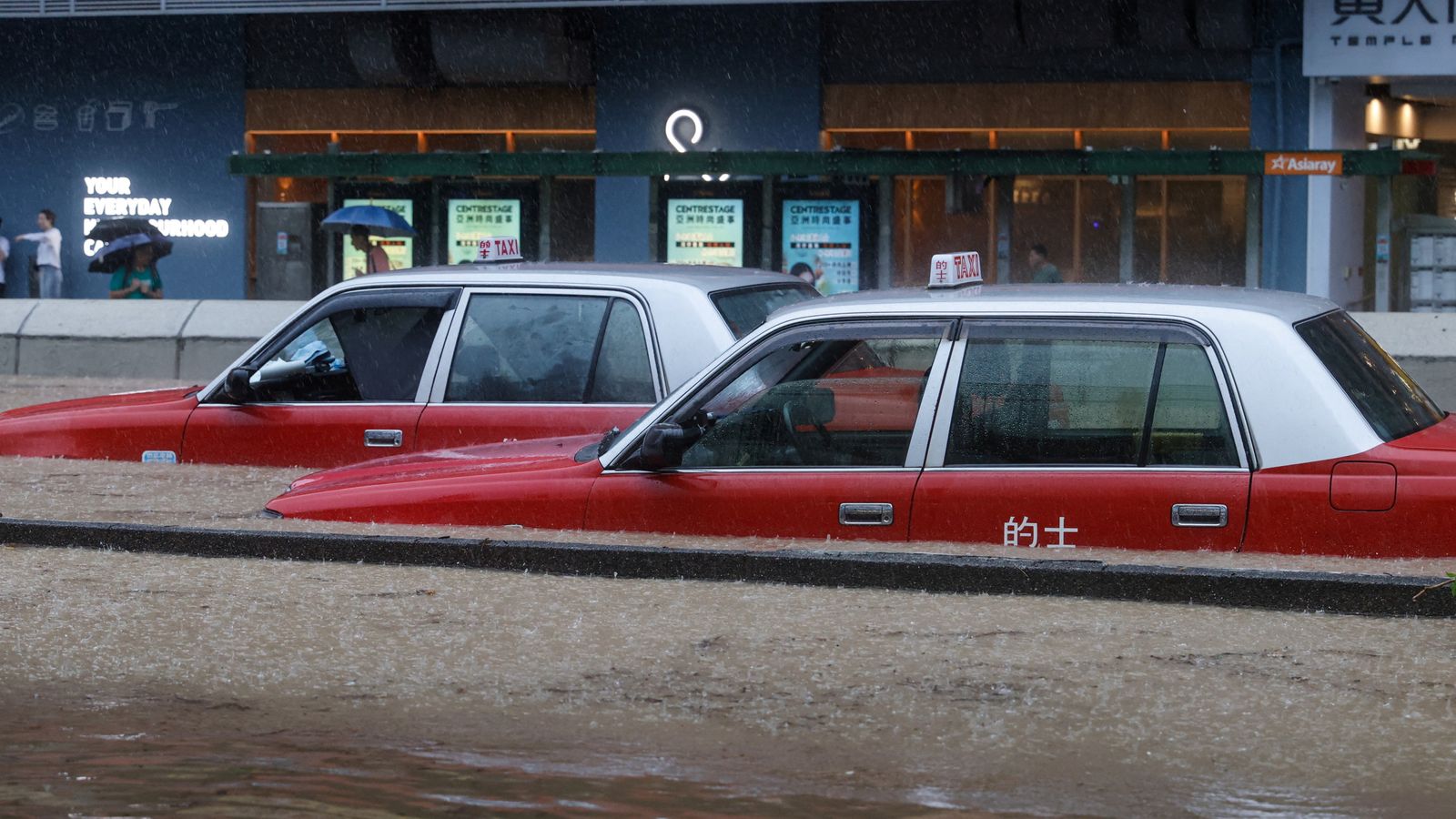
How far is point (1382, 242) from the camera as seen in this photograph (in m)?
23.1

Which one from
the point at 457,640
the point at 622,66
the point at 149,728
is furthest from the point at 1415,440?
the point at 622,66

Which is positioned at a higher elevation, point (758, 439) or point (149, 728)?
point (758, 439)

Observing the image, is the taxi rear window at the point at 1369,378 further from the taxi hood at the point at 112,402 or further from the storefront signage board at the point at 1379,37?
the storefront signage board at the point at 1379,37

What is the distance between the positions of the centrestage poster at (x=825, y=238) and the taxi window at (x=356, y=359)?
15494 millimetres

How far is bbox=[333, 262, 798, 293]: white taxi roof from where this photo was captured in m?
8.11

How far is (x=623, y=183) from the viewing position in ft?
81.3

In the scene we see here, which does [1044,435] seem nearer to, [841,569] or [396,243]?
[841,569]

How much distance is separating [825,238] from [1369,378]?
18138mm

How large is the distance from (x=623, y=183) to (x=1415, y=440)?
19488 millimetres

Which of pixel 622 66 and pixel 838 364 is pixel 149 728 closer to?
pixel 838 364

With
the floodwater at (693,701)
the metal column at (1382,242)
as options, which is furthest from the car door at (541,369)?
the metal column at (1382,242)

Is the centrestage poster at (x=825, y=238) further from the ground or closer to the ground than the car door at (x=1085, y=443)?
further from the ground

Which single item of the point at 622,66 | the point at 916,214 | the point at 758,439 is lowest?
the point at 758,439

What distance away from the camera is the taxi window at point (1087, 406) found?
582cm
